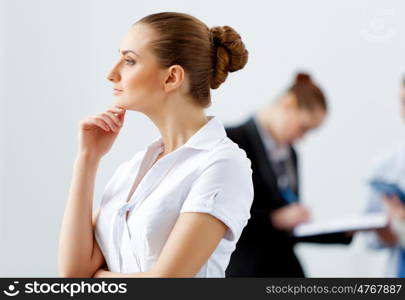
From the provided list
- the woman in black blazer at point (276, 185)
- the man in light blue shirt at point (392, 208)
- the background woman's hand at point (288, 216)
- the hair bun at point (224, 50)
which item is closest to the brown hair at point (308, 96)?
the woman in black blazer at point (276, 185)

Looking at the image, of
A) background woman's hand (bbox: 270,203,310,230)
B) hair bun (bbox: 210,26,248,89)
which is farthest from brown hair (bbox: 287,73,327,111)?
hair bun (bbox: 210,26,248,89)

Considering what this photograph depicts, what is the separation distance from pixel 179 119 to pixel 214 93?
2986 millimetres

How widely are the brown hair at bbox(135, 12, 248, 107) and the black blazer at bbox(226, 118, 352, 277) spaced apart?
138 centimetres

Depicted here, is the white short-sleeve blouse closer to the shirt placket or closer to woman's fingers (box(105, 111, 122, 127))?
the shirt placket

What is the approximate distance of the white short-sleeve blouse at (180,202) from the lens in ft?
3.94

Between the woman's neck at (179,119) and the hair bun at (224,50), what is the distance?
8 centimetres

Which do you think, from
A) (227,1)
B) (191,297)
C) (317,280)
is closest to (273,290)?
(317,280)

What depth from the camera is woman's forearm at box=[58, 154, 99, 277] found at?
1305mm

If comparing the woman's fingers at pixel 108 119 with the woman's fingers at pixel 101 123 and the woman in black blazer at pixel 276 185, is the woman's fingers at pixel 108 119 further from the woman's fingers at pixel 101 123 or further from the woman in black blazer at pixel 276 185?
the woman in black blazer at pixel 276 185

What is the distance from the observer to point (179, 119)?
4.38ft

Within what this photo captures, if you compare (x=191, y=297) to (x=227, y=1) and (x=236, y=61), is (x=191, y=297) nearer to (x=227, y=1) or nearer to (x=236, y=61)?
(x=236, y=61)

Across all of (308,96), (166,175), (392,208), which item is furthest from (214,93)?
(166,175)

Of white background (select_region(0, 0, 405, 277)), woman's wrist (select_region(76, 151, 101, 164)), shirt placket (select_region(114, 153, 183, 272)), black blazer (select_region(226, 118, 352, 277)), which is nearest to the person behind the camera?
shirt placket (select_region(114, 153, 183, 272))

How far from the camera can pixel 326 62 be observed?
451 cm
